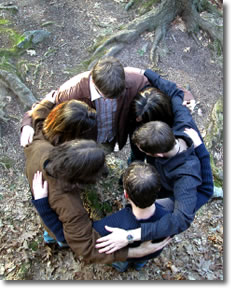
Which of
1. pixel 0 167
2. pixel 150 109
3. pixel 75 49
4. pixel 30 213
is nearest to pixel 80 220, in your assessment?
pixel 150 109

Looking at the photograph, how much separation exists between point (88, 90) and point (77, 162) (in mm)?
1249

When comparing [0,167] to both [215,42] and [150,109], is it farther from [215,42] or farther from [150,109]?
[215,42]

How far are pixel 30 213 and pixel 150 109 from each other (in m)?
2.52

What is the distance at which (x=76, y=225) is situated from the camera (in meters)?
2.41

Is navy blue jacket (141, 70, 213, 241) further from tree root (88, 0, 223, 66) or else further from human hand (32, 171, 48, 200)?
tree root (88, 0, 223, 66)

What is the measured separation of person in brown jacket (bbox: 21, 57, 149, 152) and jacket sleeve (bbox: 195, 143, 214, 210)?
105 centimetres

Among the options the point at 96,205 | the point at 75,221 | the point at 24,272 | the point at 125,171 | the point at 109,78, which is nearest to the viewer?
the point at 75,221

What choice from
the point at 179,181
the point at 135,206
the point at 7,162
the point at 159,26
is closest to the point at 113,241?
the point at 135,206

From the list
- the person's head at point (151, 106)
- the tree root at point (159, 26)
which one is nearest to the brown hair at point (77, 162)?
the person's head at point (151, 106)

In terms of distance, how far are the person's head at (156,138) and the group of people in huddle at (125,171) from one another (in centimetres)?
1

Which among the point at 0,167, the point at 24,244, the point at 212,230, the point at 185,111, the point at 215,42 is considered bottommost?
the point at 212,230

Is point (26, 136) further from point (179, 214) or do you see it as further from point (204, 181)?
point (204, 181)

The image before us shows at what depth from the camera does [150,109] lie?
296 cm

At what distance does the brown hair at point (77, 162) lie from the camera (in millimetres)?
2273
